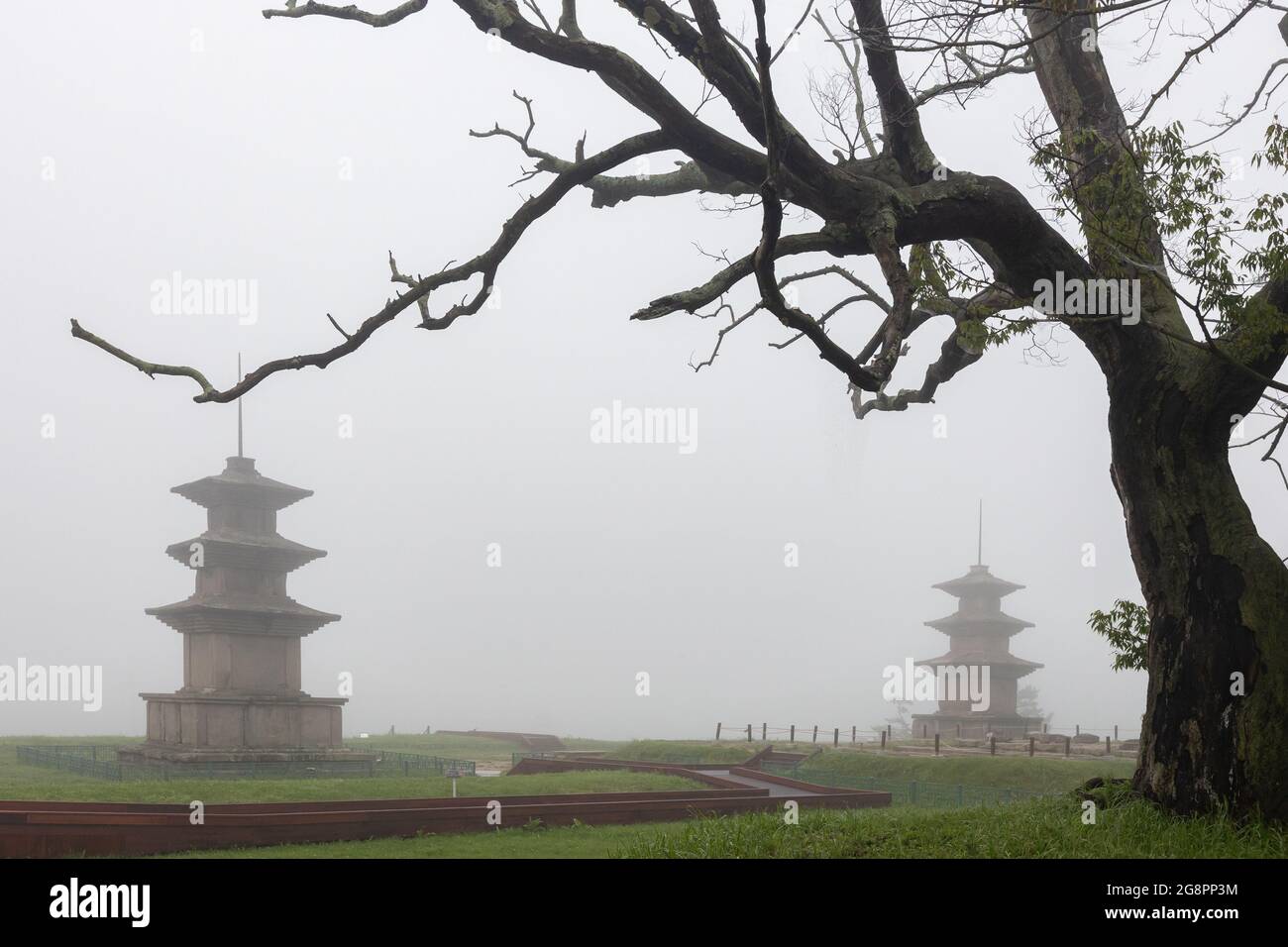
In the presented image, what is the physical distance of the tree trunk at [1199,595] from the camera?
395 inches

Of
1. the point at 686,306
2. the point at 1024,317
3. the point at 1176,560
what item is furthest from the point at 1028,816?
the point at 686,306

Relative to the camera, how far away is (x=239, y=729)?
3275 centimetres

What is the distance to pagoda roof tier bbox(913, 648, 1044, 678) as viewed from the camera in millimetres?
52875

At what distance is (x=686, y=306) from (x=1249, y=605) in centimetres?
587

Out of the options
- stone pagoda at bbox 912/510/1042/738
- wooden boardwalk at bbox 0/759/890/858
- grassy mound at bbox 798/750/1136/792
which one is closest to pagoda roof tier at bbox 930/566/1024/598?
stone pagoda at bbox 912/510/1042/738

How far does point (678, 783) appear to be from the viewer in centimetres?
2420

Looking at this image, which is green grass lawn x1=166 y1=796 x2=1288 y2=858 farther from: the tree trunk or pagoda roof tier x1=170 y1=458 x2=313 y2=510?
pagoda roof tier x1=170 y1=458 x2=313 y2=510

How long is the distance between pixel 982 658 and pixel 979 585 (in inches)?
153

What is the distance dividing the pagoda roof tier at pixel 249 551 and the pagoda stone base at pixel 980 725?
28.2 m

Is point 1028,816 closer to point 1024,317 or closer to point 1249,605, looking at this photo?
point 1249,605

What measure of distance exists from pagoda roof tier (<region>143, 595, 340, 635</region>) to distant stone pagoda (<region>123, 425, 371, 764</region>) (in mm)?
36

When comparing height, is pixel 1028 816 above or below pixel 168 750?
above

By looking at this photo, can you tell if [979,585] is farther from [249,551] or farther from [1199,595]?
[1199,595]

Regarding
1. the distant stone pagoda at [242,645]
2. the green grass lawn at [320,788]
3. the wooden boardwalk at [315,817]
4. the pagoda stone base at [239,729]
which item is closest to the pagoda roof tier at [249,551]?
the distant stone pagoda at [242,645]
